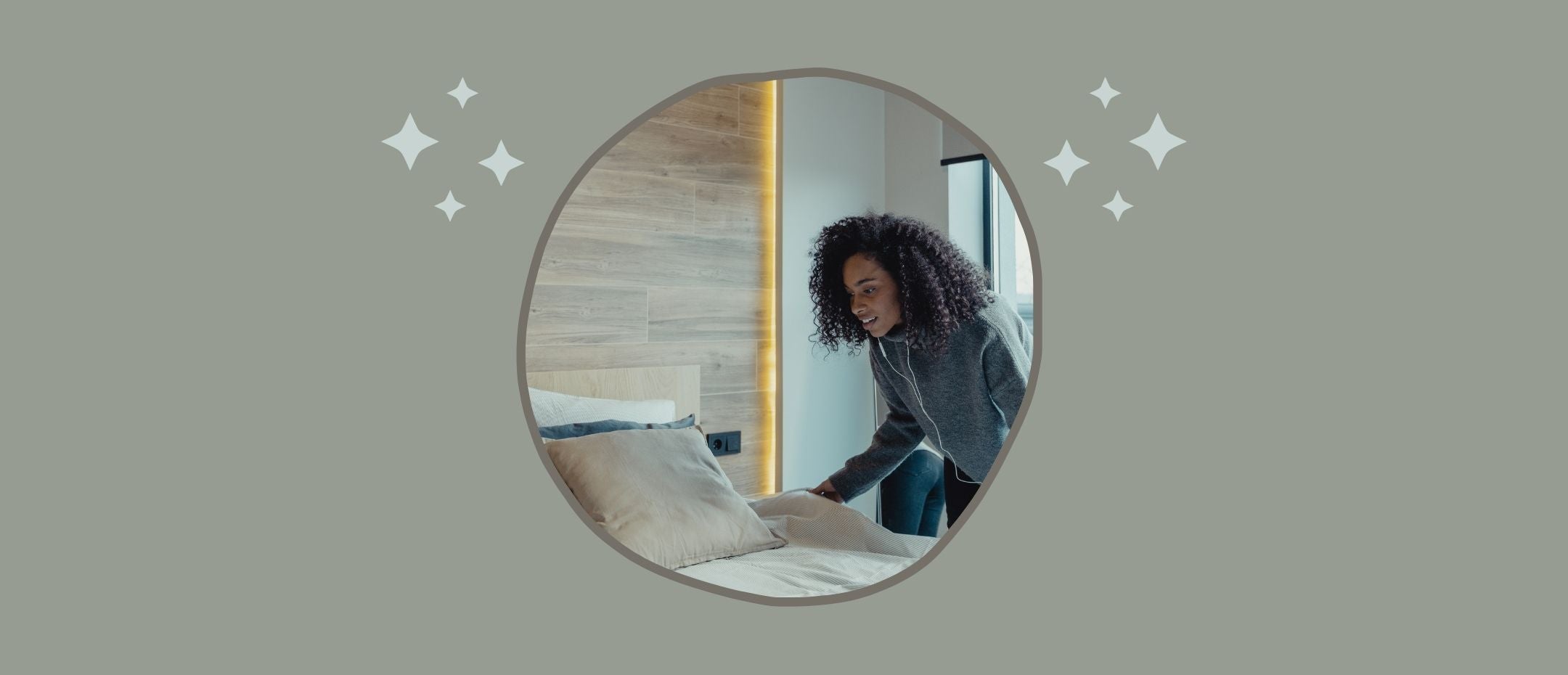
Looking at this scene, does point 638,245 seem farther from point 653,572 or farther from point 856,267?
point 653,572

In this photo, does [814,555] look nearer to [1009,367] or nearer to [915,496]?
[915,496]

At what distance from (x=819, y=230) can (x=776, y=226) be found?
0.32 feet

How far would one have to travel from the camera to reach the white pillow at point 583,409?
2057 mm

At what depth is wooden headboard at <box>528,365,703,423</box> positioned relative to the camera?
2.06 meters

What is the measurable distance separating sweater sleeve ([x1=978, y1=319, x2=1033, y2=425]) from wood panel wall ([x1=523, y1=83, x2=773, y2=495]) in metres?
0.47

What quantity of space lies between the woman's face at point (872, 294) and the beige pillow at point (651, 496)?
0.45 metres

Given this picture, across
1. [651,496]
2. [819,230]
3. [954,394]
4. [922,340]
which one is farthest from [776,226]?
[651,496]

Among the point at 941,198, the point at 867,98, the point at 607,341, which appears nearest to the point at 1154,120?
the point at 941,198

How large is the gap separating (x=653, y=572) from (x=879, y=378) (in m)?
0.58

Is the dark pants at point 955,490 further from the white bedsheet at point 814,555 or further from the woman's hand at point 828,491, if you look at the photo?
the woman's hand at point 828,491

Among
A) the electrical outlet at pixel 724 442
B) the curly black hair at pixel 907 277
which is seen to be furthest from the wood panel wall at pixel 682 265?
the curly black hair at pixel 907 277

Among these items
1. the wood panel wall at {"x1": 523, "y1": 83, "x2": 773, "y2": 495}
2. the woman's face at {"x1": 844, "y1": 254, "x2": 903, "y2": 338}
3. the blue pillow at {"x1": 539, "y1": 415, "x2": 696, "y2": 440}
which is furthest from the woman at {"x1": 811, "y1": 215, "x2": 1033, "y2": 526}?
the blue pillow at {"x1": 539, "y1": 415, "x2": 696, "y2": 440}

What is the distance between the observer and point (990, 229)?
6.31 feet

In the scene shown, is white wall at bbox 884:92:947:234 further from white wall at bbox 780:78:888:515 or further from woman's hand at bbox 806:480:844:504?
woman's hand at bbox 806:480:844:504
